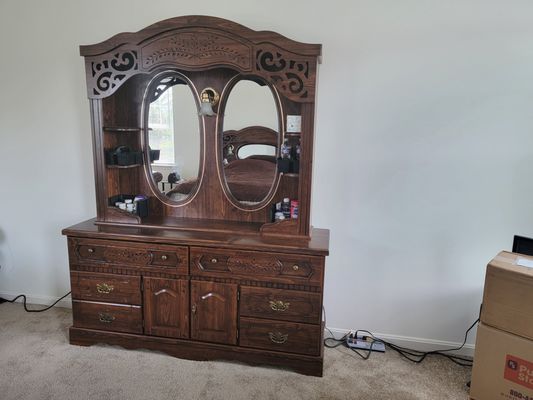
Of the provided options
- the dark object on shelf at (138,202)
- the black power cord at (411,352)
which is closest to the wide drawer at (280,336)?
the black power cord at (411,352)

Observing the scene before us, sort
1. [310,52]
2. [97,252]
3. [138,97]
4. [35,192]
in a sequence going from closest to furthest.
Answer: [310,52] → [97,252] → [138,97] → [35,192]

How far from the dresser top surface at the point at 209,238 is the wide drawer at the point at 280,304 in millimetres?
252

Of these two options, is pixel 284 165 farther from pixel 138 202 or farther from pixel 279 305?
pixel 138 202

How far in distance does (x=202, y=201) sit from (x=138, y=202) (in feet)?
1.35

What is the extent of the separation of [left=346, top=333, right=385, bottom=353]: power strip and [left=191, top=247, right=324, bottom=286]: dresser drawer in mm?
685

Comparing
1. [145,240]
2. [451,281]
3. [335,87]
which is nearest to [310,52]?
[335,87]

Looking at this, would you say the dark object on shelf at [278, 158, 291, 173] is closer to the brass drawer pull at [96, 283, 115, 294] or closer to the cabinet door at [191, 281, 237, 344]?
the cabinet door at [191, 281, 237, 344]

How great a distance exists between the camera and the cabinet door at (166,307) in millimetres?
2170

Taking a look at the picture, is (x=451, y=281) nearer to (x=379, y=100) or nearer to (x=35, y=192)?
(x=379, y=100)

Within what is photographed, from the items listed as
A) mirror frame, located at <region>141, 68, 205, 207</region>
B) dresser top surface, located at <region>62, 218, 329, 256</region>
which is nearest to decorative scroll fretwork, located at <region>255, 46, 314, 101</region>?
mirror frame, located at <region>141, 68, 205, 207</region>

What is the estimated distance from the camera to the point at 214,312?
7.07 ft

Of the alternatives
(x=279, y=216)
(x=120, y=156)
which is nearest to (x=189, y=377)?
(x=279, y=216)

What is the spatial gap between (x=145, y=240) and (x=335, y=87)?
1.45 metres

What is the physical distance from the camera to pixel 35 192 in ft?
9.06
